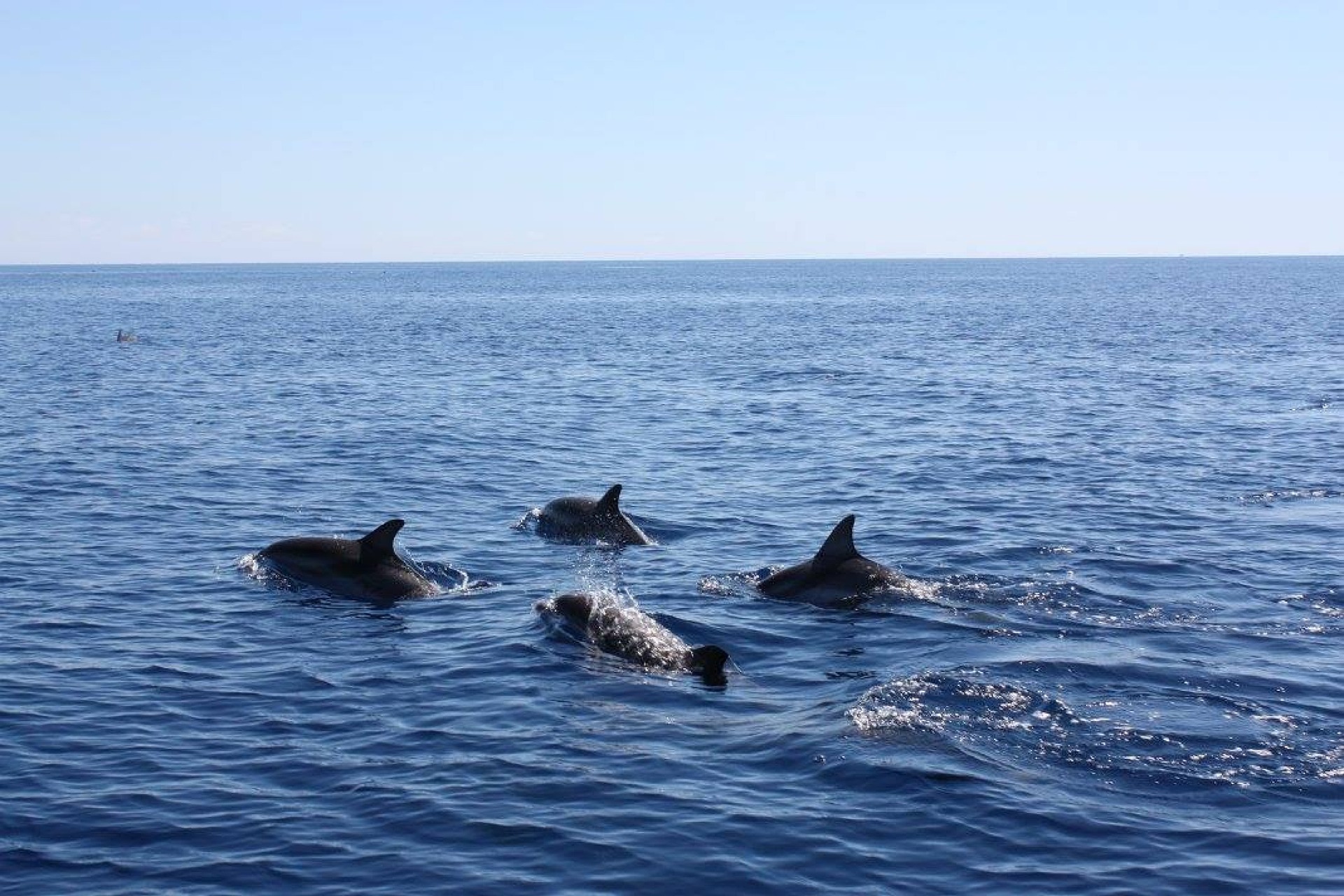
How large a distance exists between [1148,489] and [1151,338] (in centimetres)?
5761

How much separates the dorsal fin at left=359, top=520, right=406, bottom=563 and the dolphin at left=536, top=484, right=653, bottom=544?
5010 millimetres

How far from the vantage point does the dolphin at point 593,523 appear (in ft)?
82.2

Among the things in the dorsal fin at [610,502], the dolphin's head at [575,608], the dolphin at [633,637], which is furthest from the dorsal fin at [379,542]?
the dorsal fin at [610,502]

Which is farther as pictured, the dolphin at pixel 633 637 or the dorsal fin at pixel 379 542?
the dorsal fin at pixel 379 542

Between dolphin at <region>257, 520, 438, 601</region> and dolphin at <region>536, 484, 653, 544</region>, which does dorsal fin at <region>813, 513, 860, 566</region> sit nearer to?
dolphin at <region>536, 484, 653, 544</region>

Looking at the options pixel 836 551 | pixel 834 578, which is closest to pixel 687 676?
pixel 834 578

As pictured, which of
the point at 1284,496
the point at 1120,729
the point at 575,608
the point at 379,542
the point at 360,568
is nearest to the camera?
the point at 1120,729

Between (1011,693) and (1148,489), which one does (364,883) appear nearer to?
(1011,693)

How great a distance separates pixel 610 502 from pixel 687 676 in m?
8.43

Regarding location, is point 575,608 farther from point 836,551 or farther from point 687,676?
point 836,551

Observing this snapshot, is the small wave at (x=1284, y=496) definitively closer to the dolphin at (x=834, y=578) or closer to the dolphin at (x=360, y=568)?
the dolphin at (x=834, y=578)

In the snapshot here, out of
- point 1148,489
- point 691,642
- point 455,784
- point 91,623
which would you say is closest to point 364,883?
point 455,784

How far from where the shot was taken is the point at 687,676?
16.8 meters

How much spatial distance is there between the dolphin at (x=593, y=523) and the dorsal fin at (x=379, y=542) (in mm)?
5010
